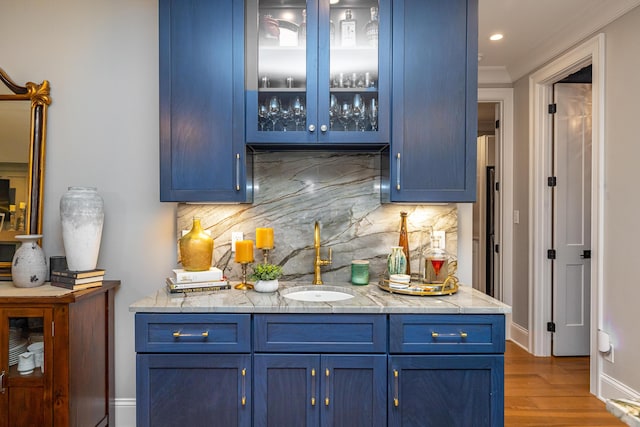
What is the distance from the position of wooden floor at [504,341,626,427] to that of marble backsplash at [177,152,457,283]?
1344 mm

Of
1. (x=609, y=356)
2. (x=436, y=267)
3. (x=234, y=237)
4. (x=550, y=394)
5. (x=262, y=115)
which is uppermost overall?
(x=262, y=115)

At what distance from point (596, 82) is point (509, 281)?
82.7 inches

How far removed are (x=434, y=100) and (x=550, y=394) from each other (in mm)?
2401

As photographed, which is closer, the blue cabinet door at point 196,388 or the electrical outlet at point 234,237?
the blue cabinet door at point 196,388

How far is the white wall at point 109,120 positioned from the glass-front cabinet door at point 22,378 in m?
0.47

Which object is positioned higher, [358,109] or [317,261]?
[358,109]

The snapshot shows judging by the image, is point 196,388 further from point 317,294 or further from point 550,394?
point 550,394

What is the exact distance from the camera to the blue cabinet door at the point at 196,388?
1738 mm

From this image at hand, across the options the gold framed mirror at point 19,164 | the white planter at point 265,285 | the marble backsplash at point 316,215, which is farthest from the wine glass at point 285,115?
the gold framed mirror at point 19,164

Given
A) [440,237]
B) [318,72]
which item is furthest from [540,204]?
[318,72]

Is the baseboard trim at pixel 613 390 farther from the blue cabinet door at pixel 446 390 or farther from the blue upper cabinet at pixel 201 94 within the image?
the blue upper cabinet at pixel 201 94

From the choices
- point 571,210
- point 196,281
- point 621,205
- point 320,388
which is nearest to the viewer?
point 320,388

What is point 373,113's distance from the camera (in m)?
2.04

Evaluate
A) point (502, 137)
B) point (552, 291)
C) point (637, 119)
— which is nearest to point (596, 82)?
point (637, 119)
